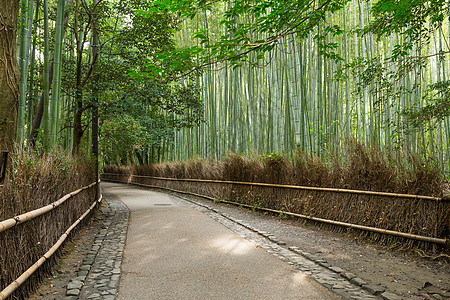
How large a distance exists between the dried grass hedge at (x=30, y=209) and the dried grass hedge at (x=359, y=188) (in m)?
3.70

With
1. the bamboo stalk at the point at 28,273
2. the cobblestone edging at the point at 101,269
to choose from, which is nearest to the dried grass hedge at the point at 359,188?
the cobblestone edging at the point at 101,269

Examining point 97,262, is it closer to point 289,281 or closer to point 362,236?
point 289,281

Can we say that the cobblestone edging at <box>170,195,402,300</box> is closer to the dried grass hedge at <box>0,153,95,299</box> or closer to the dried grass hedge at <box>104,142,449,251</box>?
the dried grass hedge at <box>104,142,449,251</box>

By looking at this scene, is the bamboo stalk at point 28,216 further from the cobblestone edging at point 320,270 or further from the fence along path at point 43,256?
the cobblestone edging at point 320,270

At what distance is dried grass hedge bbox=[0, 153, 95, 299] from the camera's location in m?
2.29

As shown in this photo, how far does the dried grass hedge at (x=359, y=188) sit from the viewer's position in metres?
3.76

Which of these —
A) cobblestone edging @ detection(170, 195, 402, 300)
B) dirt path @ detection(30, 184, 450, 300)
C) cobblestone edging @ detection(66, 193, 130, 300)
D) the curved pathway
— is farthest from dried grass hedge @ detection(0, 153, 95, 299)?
cobblestone edging @ detection(170, 195, 402, 300)

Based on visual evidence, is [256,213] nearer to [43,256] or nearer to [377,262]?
[377,262]

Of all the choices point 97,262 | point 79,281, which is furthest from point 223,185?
point 79,281

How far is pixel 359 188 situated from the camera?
4691mm

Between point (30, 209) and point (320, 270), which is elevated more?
point (30, 209)

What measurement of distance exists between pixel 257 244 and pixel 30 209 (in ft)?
8.55

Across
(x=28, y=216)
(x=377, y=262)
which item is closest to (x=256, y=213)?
(x=377, y=262)

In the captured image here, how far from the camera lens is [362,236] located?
4.41 metres
